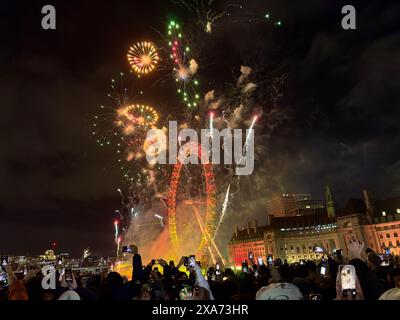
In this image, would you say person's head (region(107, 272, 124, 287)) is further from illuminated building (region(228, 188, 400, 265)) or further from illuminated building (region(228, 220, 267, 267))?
illuminated building (region(228, 220, 267, 267))

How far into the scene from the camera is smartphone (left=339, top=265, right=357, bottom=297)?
522 cm

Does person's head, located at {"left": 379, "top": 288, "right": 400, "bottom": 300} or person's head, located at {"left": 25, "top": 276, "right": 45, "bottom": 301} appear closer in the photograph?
person's head, located at {"left": 379, "top": 288, "right": 400, "bottom": 300}

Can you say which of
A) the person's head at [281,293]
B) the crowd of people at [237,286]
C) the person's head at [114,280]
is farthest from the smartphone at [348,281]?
the person's head at [114,280]

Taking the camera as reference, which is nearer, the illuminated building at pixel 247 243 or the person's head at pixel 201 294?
the person's head at pixel 201 294

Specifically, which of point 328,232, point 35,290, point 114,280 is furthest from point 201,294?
point 328,232

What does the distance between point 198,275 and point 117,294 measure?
2355 millimetres

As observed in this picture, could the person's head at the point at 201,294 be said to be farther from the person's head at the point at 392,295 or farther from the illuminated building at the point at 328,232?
the illuminated building at the point at 328,232

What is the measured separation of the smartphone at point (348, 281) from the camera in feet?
17.1

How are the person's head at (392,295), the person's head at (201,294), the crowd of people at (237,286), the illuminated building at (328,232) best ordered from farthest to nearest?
the illuminated building at (328,232) < the person's head at (201,294) < the crowd of people at (237,286) < the person's head at (392,295)

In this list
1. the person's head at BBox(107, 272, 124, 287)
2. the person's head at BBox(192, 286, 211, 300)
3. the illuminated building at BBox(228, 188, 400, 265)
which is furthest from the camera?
the illuminated building at BBox(228, 188, 400, 265)

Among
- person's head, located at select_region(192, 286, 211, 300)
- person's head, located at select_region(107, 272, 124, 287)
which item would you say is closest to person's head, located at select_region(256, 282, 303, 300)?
person's head, located at select_region(192, 286, 211, 300)

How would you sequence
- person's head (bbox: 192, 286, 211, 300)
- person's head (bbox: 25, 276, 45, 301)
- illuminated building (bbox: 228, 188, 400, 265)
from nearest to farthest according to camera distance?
person's head (bbox: 192, 286, 211, 300) < person's head (bbox: 25, 276, 45, 301) < illuminated building (bbox: 228, 188, 400, 265)
